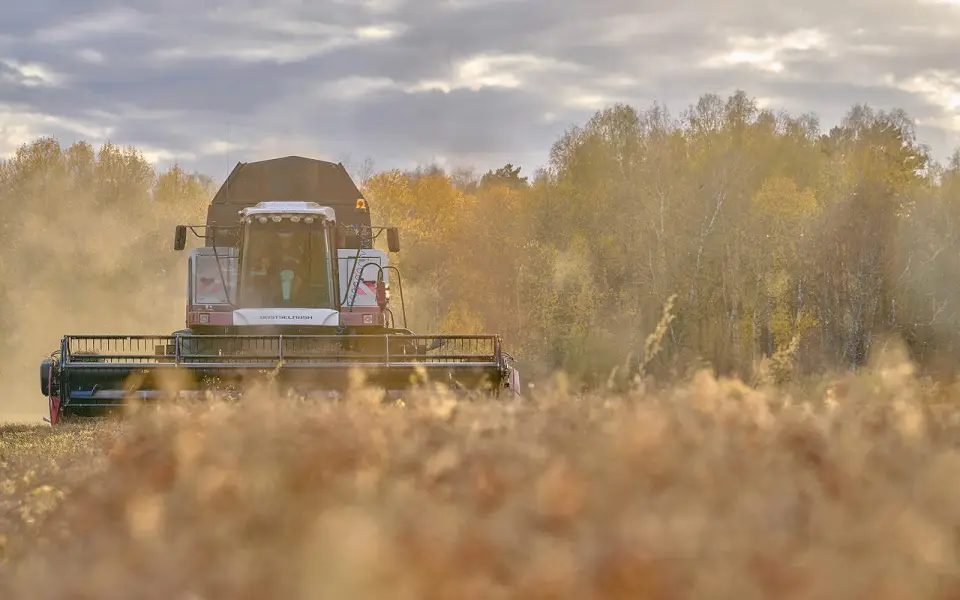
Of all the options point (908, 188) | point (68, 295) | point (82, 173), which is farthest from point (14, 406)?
point (908, 188)

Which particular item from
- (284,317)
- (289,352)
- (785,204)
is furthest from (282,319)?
(785,204)

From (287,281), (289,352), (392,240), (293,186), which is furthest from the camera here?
(293,186)

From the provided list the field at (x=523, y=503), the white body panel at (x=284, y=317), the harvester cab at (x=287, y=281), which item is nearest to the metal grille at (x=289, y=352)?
the white body panel at (x=284, y=317)

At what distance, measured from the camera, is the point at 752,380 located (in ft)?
17.8

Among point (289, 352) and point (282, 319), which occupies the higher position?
point (282, 319)

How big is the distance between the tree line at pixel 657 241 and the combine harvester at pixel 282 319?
97.1ft

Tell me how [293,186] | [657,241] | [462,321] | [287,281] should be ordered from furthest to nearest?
[462,321]
[657,241]
[293,186]
[287,281]

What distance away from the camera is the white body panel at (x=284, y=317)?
1741 centimetres

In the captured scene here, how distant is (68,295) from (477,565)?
61947 mm

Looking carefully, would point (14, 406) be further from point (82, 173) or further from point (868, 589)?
point (868, 589)

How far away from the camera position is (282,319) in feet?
57.3

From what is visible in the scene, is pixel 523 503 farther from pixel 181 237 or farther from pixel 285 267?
pixel 181 237

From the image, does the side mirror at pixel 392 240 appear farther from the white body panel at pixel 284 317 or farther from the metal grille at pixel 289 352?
the metal grille at pixel 289 352

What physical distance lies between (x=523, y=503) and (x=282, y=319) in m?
15.0
